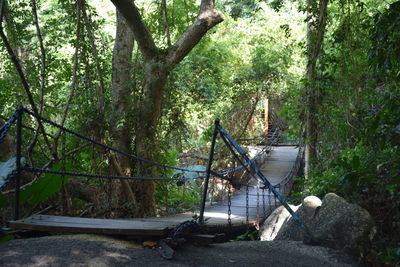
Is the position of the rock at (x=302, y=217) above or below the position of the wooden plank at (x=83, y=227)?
below

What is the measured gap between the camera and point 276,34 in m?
14.2

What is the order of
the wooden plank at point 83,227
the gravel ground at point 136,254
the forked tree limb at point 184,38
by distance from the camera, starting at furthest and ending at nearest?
the forked tree limb at point 184,38 < the wooden plank at point 83,227 < the gravel ground at point 136,254

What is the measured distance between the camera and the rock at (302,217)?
4.53 meters

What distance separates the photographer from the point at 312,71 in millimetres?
7680

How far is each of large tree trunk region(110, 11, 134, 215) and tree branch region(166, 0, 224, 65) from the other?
0.70m

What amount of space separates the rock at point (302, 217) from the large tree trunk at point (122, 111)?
232cm

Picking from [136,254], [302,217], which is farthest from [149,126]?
[136,254]

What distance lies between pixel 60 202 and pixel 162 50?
2.62 meters

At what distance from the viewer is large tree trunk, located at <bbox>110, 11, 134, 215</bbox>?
6719mm

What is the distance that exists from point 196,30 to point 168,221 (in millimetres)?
3100

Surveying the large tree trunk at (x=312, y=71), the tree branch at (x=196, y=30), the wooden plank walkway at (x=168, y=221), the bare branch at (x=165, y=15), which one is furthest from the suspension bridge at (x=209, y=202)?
the bare branch at (x=165, y=15)

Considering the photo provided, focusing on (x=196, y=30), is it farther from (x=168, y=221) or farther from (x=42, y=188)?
(x=42, y=188)

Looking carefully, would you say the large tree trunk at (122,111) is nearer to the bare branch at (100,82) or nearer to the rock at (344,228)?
the bare branch at (100,82)

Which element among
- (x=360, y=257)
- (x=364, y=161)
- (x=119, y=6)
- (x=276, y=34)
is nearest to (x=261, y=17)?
(x=276, y=34)
